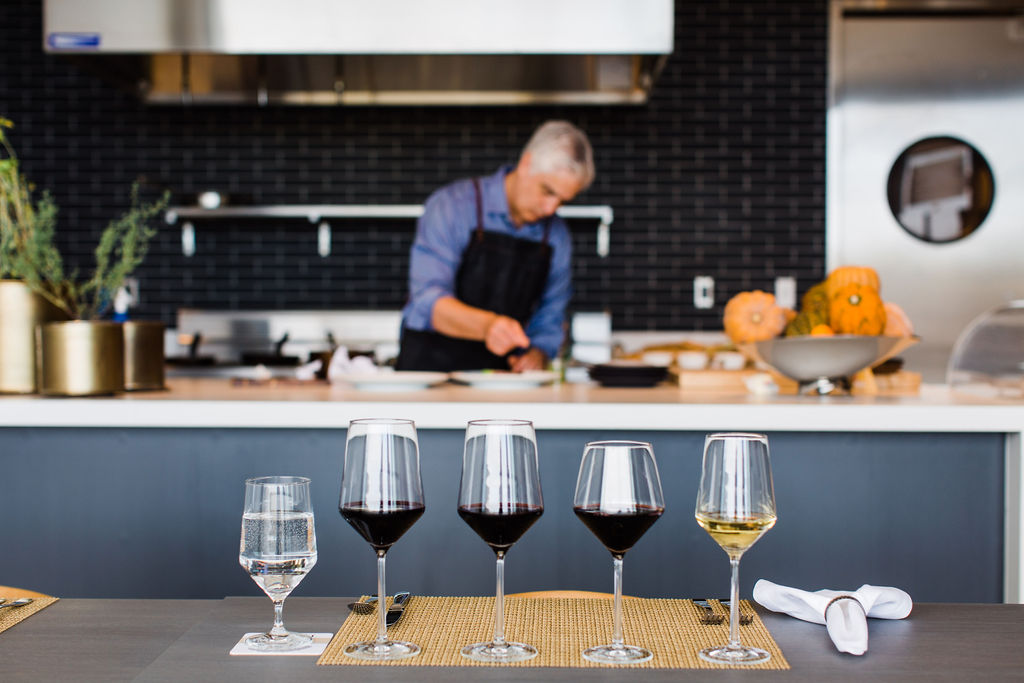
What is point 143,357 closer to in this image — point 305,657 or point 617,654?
point 305,657

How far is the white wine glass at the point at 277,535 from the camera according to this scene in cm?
85

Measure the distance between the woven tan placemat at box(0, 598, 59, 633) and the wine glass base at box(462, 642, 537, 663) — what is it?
483mm

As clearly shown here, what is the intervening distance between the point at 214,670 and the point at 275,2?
2663 millimetres

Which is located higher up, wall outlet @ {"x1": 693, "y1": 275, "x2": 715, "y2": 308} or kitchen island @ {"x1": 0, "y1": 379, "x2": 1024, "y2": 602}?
wall outlet @ {"x1": 693, "y1": 275, "x2": 715, "y2": 308}

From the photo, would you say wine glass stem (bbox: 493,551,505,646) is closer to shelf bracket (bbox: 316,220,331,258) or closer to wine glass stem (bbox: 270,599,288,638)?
wine glass stem (bbox: 270,599,288,638)

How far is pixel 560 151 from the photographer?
121 inches

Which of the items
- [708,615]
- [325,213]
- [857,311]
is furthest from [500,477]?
[325,213]

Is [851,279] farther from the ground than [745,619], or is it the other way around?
[851,279]

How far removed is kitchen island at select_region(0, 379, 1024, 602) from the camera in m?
1.80

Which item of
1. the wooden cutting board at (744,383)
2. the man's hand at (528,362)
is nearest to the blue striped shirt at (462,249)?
the man's hand at (528,362)

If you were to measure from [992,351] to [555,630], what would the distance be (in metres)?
2.13

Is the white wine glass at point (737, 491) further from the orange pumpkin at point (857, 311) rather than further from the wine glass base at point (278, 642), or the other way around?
the orange pumpkin at point (857, 311)

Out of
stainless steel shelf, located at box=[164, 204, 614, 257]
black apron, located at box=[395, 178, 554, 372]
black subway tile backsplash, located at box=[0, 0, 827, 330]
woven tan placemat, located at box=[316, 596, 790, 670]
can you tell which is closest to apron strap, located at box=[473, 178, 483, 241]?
black apron, located at box=[395, 178, 554, 372]

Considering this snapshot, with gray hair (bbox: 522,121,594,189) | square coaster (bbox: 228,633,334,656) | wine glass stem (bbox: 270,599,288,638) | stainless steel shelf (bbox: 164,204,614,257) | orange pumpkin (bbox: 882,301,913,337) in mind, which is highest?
gray hair (bbox: 522,121,594,189)
